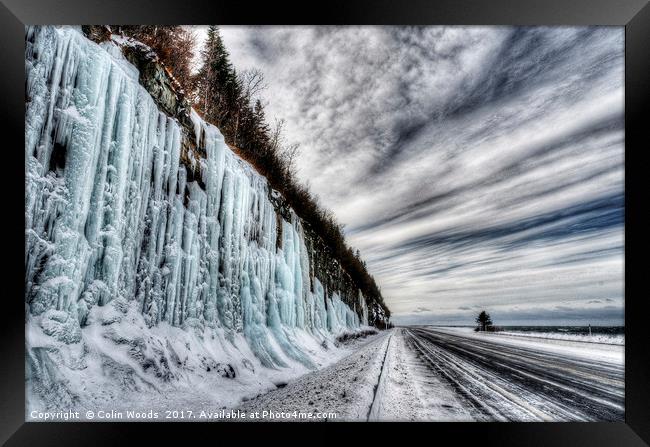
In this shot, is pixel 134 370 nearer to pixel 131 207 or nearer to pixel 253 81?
pixel 131 207

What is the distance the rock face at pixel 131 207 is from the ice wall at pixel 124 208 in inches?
0.6

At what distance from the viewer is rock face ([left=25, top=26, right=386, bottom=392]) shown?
365 centimetres

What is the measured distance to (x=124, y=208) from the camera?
13.5 ft

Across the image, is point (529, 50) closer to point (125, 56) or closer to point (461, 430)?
point (461, 430)

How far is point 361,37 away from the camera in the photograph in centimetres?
460

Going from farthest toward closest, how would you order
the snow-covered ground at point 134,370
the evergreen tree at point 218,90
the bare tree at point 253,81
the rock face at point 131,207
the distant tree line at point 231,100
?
1. the evergreen tree at point 218,90
2. the distant tree line at point 231,100
3. the bare tree at point 253,81
4. the rock face at point 131,207
5. the snow-covered ground at point 134,370

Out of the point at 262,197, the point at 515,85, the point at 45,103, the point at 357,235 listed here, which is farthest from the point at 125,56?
the point at 515,85

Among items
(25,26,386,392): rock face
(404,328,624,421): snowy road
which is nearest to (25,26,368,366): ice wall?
(25,26,386,392): rock face

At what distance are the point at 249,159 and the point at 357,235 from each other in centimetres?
303

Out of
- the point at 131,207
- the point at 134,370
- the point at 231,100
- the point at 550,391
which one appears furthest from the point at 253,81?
the point at 550,391

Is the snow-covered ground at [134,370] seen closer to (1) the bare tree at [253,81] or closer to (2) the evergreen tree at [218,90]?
(1) the bare tree at [253,81]
